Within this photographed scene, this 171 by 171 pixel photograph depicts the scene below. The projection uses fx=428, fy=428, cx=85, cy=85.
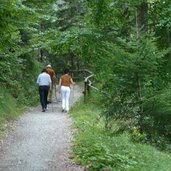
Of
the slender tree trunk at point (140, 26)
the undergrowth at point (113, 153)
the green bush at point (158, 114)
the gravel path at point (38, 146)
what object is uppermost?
the slender tree trunk at point (140, 26)

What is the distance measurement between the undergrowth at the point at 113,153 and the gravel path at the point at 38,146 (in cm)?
34

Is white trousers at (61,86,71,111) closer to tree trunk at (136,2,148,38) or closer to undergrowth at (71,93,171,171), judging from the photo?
undergrowth at (71,93,171,171)

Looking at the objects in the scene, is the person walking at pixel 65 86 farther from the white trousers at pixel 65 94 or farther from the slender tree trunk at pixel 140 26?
the slender tree trunk at pixel 140 26

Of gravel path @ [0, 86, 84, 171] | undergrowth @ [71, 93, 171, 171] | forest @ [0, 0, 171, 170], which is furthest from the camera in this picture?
forest @ [0, 0, 171, 170]

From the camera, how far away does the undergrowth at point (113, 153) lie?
8695 millimetres

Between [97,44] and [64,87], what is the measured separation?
21.6 feet

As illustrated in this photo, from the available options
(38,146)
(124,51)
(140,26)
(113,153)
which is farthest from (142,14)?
(113,153)

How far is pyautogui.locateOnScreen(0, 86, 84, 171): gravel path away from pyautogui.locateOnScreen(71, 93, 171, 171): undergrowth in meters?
0.34

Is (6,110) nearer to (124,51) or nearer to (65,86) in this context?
(65,86)


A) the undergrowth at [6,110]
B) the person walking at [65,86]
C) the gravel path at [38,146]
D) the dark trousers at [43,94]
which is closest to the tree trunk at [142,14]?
the gravel path at [38,146]

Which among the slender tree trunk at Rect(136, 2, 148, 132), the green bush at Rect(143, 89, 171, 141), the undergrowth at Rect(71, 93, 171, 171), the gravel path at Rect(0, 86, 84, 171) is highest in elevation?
the slender tree trunk at Rect(136, 2, 148, 132)

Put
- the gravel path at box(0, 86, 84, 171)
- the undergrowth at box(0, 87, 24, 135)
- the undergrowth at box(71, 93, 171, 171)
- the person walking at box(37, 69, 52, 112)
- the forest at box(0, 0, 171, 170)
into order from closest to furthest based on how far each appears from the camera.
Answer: the undergrowth at box(71, 93, 171, 171)
the gravel path at box(0, 86, 84, 171)
the forest at box(0, 0, 171, 170)
the undergrowth at box(0, 87, 24, 135)
the person walking at box(37, 69, 52, 112)

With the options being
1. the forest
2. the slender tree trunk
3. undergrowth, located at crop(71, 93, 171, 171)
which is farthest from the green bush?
undergrowth, located at crop(71, 93, 171, 171)

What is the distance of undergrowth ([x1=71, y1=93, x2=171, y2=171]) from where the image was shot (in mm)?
8695
